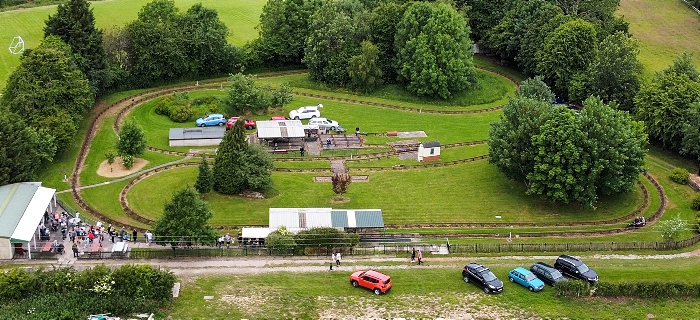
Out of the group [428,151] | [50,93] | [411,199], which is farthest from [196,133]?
[411,199]

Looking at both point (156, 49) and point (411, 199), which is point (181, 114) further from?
point (411, 199)

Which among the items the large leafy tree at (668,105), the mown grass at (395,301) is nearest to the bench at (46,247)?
the mown grass at (395,301)

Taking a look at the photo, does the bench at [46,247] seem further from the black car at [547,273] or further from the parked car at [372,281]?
the black car at [547,273]

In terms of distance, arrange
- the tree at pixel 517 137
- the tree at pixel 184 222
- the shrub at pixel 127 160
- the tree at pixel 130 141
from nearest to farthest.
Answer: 1. the tree at pixel 184 222
2. the tree at pixel 517 137
3. the shrub at pixel 127 160
4. the tree at pixel 130 141

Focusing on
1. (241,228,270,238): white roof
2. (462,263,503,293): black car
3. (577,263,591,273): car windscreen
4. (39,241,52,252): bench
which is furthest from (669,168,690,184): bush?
(39,241,52,252): bench

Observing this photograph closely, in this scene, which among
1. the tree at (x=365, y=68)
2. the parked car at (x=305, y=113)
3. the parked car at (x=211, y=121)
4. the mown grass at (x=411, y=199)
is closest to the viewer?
the mown grass at (x=411, y=199)

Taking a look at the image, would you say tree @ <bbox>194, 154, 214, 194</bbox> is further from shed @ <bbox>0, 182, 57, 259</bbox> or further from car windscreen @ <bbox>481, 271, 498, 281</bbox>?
car windscreen @ <bbox>481, 271, 498, 281</bbox>
